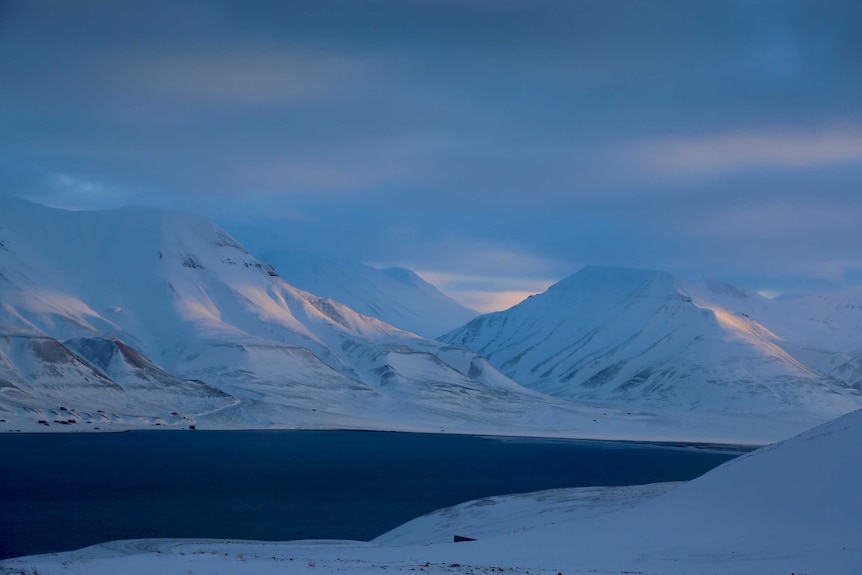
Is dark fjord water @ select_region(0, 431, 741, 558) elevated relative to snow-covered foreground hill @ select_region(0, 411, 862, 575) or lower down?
lower down

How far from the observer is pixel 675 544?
139 feet

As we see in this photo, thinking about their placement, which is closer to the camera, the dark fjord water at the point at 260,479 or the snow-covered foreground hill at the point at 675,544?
the snow-covered foreground hill at the point at 675,544

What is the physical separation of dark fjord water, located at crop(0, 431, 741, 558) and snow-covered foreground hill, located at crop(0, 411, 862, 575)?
11068 mm

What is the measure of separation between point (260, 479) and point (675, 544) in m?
62.0

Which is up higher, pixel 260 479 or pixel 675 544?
pixel 675 544

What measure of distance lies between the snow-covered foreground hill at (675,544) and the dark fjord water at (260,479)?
1107cm

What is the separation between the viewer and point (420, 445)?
168 metres

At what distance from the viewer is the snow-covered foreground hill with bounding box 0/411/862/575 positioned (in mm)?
34312

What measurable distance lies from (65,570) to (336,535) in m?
33.3

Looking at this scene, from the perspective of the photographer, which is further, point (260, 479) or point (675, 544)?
point (260, 479)

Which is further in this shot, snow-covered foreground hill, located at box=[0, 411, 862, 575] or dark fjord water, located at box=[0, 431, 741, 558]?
dark fjord water, located at box=[0, 431, 741, 558]

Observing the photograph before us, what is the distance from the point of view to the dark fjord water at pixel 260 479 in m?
64.1

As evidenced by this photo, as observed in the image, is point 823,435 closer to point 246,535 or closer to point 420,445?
point 246,535

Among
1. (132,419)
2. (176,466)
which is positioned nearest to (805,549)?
(176,466)
